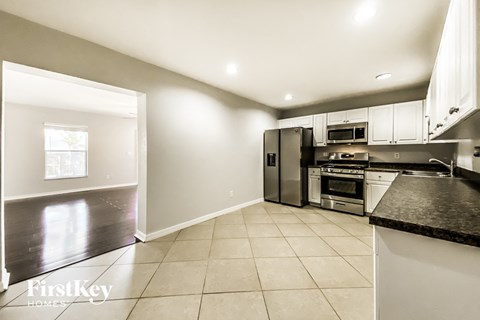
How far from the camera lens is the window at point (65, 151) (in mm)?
5277

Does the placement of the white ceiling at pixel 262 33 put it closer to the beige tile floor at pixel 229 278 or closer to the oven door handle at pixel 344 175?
the oven door handle at pixel 344 175

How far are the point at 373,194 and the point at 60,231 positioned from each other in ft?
16.8

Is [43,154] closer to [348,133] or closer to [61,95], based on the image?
[61,95]

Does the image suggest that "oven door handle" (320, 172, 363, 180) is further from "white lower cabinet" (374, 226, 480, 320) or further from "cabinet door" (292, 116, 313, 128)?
"white lower cabinet" (374, 226, 480, 320)

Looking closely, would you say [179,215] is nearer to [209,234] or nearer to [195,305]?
[209,234]

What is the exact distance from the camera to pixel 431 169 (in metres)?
3.29

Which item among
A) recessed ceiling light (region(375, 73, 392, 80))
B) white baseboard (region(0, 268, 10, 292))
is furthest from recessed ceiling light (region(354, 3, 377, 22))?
white baseboard (region(0, 268, 10, 292))

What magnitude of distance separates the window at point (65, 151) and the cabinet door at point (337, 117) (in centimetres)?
684

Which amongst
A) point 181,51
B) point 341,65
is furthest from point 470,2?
point 181,51

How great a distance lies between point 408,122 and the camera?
334 centimetres

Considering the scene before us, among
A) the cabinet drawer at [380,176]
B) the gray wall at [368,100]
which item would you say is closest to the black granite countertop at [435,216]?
the cabinet drawer at [380,176]

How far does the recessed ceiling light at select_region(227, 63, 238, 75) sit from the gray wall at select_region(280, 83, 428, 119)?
8.76ft

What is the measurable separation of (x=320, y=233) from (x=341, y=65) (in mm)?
2413

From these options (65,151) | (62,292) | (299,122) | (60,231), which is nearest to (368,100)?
(299,122)
